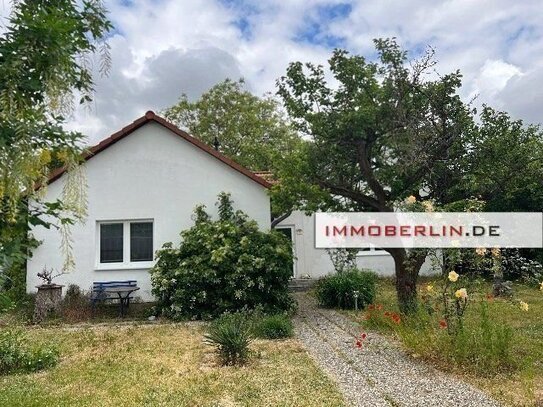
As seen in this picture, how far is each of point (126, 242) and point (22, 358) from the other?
6.53 meters

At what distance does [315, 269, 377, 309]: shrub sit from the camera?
42.8 feet

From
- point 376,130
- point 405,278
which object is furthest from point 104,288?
point 376,130

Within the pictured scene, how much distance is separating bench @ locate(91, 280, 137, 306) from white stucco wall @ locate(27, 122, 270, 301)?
0.16 meters

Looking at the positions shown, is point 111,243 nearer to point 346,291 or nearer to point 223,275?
point 223,275

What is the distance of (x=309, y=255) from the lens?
1945cm

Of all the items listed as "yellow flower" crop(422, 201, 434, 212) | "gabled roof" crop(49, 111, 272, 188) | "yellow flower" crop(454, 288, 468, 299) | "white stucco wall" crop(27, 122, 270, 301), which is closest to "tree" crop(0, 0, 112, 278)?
"yellow flower" crop(454, 288, 468, 299)

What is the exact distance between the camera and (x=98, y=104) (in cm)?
343

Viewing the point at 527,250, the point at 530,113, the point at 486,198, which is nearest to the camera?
the point at 486,198

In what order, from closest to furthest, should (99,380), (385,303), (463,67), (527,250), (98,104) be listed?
1. (98,104)
2. (99,380)
3. (463,67)
4. (385,303)
5. (527,250)

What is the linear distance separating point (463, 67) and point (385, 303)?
6.61 meters

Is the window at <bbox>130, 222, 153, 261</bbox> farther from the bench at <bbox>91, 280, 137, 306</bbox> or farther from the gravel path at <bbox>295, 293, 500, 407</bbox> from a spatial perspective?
the gravel path at <bbox>295, 293, 500, 407</bbox>

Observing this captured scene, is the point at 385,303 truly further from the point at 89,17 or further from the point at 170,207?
the point at 89,17

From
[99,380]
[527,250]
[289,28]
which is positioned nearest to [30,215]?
[99,380]

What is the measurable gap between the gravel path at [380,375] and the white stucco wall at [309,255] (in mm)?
9263
